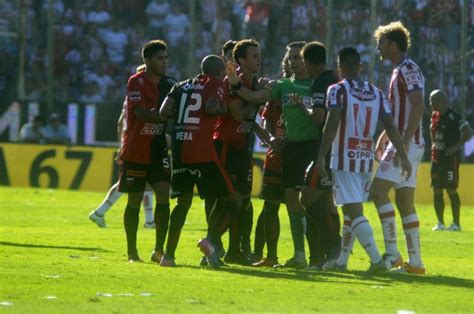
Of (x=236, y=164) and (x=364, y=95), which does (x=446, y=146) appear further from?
(x=364, y=95)

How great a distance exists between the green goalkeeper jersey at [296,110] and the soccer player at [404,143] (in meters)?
0.81

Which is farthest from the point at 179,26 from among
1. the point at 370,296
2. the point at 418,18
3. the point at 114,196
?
the point at 370,296

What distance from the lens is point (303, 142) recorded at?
14.2 metres

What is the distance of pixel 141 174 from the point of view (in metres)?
14.6

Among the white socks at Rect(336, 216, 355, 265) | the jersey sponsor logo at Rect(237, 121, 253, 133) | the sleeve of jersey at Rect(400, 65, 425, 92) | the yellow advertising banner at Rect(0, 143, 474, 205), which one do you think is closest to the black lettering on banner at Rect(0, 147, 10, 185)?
the yellow advertising banner at Rect(0, 143, 474, 205)

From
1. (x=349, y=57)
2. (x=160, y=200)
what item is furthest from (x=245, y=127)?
(x=349, y=57)

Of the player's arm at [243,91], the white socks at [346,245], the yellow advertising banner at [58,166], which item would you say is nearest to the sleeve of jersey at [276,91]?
the player's arm at [243,91]

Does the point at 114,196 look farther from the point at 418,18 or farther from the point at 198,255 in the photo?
the point at 418,18

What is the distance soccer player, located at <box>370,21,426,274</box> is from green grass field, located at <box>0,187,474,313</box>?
1.31ft

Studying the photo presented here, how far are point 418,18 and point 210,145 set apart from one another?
16029 millimetres

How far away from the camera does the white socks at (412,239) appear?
13750mm

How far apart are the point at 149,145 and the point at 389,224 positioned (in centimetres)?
269

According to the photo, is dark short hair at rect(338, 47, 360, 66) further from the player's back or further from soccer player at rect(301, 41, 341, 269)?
the player's back

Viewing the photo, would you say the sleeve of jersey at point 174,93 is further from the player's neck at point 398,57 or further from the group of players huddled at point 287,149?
the player's neck at point 398,57
